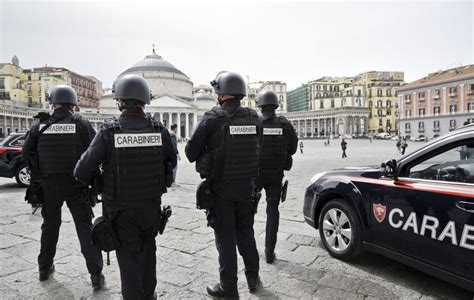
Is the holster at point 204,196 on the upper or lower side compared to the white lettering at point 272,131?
lower

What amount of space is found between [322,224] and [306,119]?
8781 centimetres

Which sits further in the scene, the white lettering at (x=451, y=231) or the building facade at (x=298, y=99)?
the building facade at (x=298, y=99)

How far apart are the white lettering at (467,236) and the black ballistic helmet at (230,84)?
2099mm

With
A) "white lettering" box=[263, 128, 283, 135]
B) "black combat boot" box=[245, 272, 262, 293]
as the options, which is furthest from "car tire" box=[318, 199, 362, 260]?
"black combat boot" box=[245, 272, 262, 293]

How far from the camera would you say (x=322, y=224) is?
3834 millimetres

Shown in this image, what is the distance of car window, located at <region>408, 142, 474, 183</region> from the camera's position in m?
2.75

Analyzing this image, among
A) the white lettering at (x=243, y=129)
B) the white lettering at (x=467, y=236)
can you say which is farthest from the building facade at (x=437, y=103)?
the white lettering at (x=243, y=129)

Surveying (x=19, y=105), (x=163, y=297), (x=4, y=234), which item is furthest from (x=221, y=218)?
(x=19, y=105)

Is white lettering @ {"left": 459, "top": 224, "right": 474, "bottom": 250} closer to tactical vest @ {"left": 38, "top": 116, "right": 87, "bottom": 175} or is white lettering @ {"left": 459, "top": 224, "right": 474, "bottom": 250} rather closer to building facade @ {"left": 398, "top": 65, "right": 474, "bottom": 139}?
tactical vest @ {"left": 38, "top": 116, "right": 87, "bottom": 175}

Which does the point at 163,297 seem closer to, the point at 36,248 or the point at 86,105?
the point at 36,248

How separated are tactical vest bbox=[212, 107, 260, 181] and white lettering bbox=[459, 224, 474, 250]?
5.68ft

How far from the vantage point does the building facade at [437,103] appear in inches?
1938

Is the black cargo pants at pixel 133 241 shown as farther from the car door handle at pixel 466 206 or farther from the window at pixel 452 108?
the window at pixel 452 108

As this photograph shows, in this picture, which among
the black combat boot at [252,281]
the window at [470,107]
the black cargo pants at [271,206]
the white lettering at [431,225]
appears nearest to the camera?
the white lettering at [431,225]
